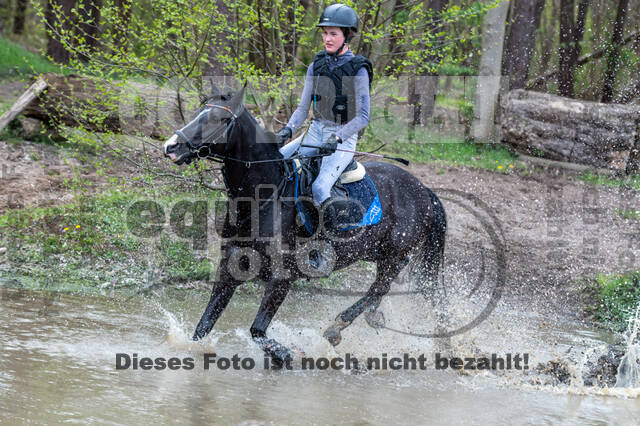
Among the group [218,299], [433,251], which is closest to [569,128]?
[433,251]

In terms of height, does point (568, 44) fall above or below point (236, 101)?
above

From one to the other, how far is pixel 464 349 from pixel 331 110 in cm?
290

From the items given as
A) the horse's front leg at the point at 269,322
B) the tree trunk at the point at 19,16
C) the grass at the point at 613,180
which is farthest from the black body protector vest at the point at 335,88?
the tree trunk at the point at 19,16

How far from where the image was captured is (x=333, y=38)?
265 inches

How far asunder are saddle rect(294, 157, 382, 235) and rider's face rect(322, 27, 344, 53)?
3.57 ft

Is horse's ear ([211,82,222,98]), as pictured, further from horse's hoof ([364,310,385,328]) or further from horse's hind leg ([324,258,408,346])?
horse's hoof ([364,310,385,328])

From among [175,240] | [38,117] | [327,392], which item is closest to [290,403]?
[327,392]

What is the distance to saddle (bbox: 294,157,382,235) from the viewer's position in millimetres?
6812

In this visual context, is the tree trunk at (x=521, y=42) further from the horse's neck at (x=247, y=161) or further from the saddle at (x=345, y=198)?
the horse's neck at (x=247, y=161)

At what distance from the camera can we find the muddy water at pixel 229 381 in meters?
5.27

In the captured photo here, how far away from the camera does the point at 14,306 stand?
752cm

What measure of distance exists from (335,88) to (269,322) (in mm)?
2303

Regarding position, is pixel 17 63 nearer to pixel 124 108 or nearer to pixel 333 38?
pixel 124 108

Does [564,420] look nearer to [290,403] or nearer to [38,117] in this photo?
[290,403]
